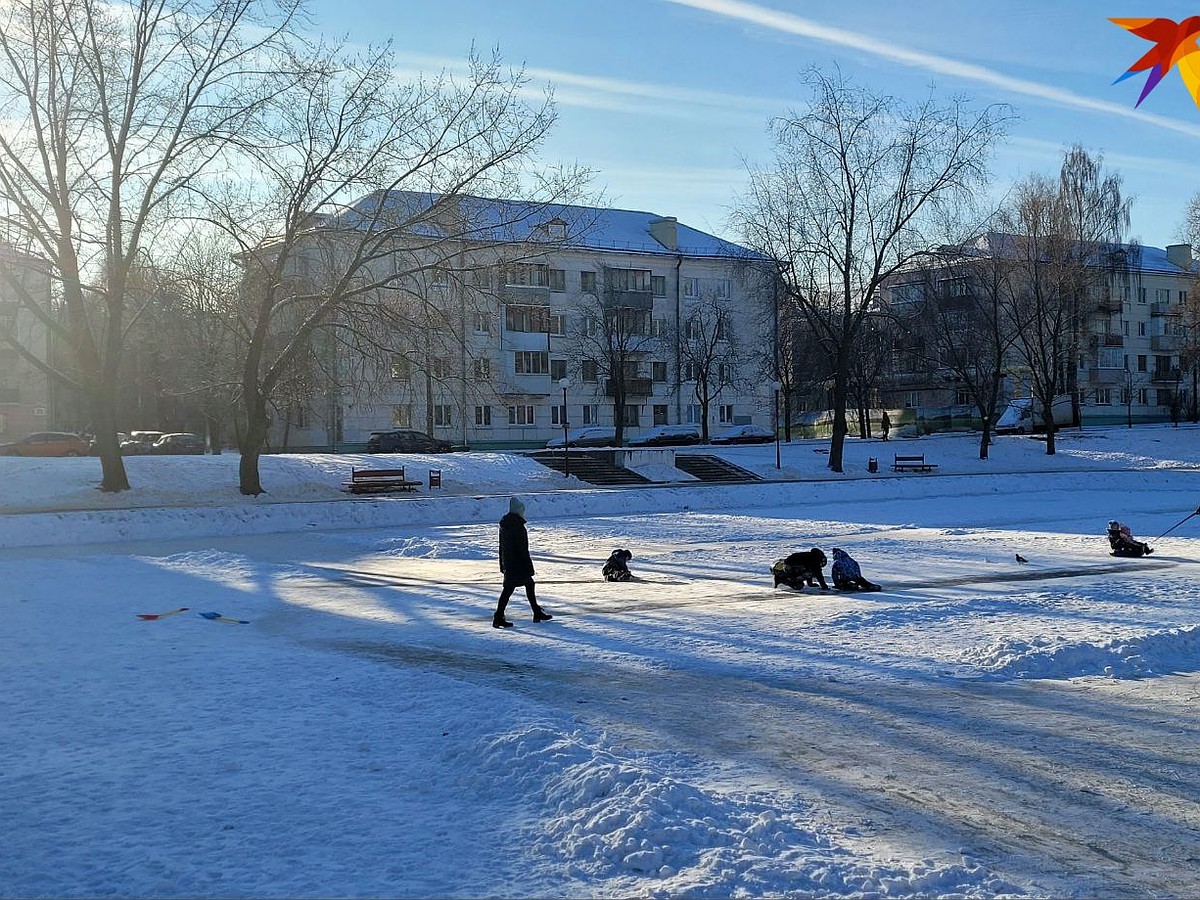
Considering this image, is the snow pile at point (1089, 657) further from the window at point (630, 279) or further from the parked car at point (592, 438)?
the window at point (630, 279)

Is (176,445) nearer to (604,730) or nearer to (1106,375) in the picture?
(604,730)

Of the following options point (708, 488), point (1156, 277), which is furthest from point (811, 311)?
point (1156, 277)

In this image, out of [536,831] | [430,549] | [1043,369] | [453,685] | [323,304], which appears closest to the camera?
[536,831]

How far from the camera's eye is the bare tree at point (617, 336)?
6162 cm

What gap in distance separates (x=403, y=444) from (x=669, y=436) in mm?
18515

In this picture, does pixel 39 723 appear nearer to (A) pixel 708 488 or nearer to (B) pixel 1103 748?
(B) pixel 1103 748

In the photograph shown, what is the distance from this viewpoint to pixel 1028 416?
64.8 meters

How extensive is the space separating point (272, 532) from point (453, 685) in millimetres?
19972

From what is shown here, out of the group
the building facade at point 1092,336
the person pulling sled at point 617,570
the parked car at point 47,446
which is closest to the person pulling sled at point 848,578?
the person pulling sled at point 617,570

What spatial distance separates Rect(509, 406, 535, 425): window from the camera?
67125mm

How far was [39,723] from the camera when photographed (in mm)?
8266

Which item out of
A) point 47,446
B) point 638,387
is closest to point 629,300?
point 638,387

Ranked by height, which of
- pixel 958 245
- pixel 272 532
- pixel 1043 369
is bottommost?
pixel 272 532

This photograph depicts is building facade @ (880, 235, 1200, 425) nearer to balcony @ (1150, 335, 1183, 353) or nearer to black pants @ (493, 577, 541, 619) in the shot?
balcony @ (1150, 335, 1183, 353)
